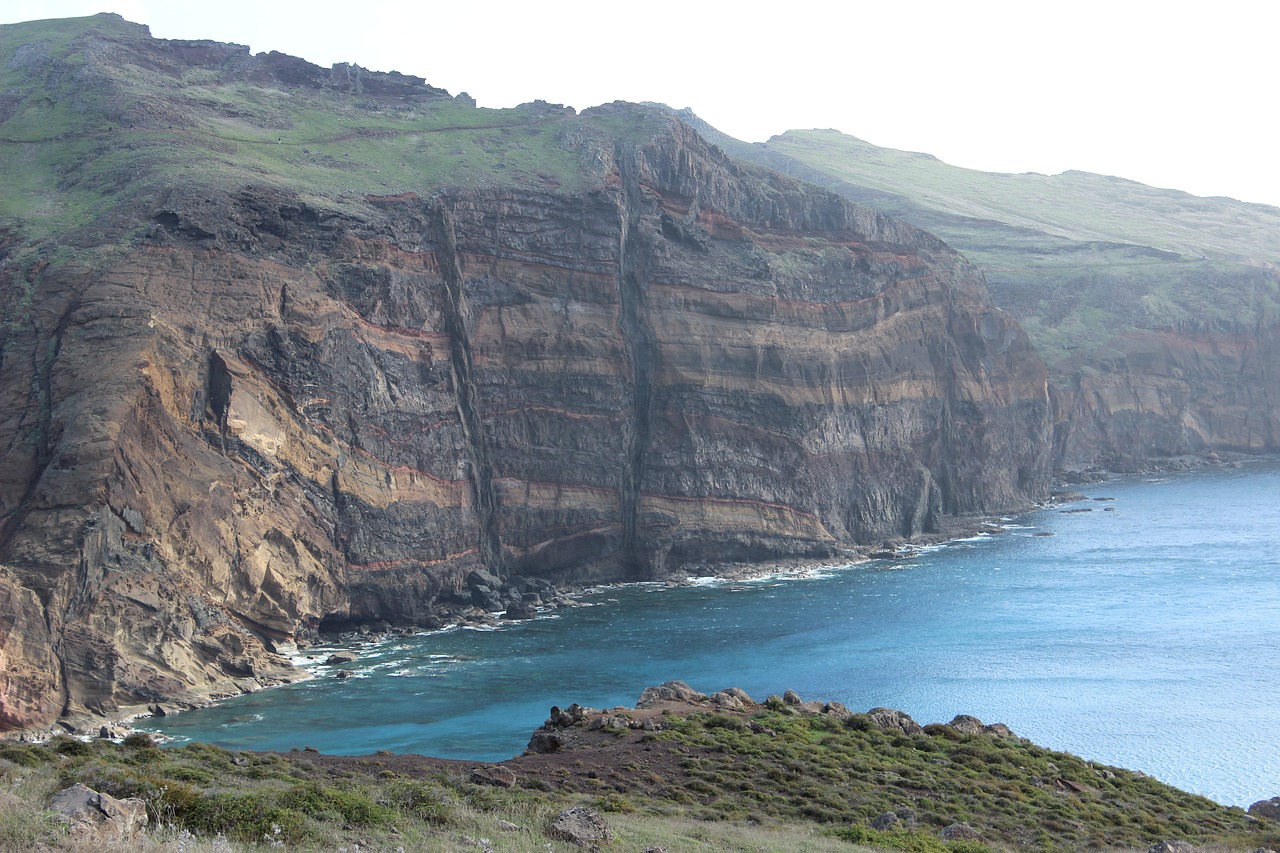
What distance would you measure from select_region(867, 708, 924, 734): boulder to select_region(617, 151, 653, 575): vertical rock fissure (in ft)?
176

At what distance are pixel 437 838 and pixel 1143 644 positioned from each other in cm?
6683

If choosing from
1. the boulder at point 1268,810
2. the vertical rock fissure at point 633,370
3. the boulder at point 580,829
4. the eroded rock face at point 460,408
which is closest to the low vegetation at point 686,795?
the boulder at point 580,829

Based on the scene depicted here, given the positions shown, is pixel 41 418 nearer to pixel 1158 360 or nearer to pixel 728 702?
pixel 728 702

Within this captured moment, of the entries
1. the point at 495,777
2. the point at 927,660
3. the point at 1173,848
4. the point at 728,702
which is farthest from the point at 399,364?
the point at 1173,848

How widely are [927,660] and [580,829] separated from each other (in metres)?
54.6

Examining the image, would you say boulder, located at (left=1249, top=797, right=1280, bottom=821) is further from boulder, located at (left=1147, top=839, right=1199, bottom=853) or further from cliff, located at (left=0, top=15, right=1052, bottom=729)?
cliff, located at (left=0, top=15, right=1052, bottom=729)

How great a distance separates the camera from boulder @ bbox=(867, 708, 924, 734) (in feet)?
150

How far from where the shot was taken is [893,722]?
46531 mm

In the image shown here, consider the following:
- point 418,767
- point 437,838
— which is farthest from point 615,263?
point 437,838

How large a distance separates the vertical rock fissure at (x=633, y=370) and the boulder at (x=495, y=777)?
64018 mm

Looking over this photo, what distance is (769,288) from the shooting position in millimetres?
111188

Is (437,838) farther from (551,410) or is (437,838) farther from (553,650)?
(551,410)

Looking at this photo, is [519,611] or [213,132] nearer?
[519,611]

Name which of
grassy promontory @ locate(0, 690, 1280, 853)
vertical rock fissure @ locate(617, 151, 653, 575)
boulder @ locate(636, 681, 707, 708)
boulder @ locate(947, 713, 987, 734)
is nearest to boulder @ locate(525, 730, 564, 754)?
grassy promontory @ locate(0, 690, 1280, 853)
